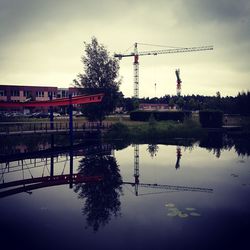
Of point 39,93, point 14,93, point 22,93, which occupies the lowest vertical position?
point 14,93

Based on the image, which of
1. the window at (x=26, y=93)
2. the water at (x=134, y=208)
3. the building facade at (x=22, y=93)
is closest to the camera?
the water at (x=134, y=208)

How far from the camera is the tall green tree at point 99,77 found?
37844 mm

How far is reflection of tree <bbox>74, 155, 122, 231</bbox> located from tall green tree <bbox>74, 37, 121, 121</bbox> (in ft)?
47.9

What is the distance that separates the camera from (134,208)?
1276 centimetres

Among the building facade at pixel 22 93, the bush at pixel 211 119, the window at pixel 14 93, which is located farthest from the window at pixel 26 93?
the bush at pixel 211 119

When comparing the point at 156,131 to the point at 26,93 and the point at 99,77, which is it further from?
the point at 26,93

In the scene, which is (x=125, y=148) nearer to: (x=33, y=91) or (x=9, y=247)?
(x=9, y=247)

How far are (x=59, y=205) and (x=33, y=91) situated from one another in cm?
8027

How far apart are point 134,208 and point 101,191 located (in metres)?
3.41

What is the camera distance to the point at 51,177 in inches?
753

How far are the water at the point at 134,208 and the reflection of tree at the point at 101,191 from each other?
0.04 meters

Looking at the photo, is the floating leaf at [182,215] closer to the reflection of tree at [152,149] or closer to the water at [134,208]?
the water at [134,208]

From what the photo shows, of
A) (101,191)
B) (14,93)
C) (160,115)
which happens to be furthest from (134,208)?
(14,93)

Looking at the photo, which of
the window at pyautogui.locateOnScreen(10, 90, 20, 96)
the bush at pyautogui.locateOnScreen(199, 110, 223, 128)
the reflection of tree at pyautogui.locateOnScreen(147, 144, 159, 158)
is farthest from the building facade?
the reflection of tree at pyautogui.locateOnScreen(147, 144, 159, 158)
